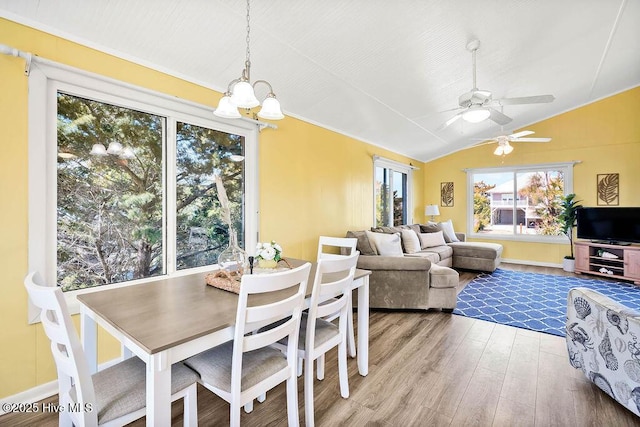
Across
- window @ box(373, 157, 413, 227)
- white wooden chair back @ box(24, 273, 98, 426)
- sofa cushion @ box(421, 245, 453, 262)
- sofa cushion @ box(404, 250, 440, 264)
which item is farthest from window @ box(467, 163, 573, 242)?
white wooden chair back @ box(24, 273, 98, 426)

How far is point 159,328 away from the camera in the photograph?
117cm

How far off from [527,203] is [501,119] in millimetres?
3835

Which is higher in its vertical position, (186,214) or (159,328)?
(186,214)

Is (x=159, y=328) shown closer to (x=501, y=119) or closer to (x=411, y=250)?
(x=501, y=119)

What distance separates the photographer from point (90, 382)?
114 centimetres

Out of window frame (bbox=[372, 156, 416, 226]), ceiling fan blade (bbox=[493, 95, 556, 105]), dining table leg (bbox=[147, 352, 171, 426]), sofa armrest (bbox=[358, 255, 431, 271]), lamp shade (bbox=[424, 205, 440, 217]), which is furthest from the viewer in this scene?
lamp shade (bbox=[424, 205, 440, 217])

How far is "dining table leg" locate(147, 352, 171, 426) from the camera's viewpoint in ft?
3.37

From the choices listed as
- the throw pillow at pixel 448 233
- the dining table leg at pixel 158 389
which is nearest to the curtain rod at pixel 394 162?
the throw pillow at pixel 448 233

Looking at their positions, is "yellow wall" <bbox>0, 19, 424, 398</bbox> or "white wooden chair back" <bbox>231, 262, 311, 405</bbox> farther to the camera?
"yellow wall" <bbox>0, 19, 424, 398</bbox>

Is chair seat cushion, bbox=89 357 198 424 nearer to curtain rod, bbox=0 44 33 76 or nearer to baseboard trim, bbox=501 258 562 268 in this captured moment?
curtain rod, bbox=0 44 33 76

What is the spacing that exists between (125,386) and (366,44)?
3.02m

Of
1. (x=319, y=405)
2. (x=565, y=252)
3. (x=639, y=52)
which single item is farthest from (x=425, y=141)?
(x=319, y=405)

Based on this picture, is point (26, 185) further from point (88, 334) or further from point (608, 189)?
point (608, 189)

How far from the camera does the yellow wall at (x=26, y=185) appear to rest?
1798 mm
